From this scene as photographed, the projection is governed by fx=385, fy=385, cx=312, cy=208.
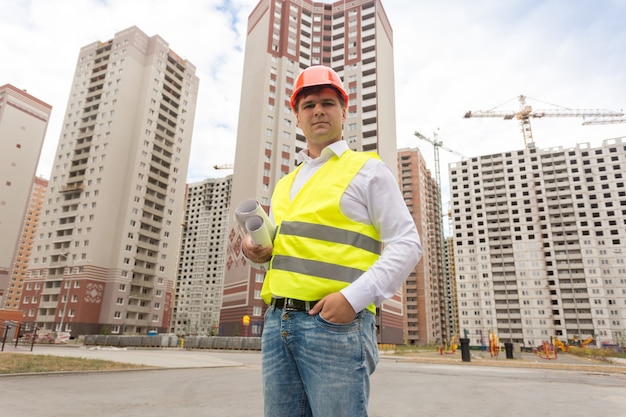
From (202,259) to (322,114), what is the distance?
428 feet

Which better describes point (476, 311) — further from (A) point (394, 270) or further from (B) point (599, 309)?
(A) point (394, 270)

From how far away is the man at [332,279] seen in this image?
1.51 metres

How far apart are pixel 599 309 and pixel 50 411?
102m

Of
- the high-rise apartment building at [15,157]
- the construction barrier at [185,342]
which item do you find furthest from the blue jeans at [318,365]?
the high-rise apartment building at [15,157]

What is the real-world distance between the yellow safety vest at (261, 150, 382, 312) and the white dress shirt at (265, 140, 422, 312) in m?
0.04

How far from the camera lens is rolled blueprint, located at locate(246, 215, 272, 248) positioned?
5.82 ft

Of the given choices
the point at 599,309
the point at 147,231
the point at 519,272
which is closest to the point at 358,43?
the point at 147,231

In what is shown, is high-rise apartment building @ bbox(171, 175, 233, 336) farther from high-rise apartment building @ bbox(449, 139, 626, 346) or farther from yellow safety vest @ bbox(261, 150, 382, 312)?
yellow safety vest @ bbox(261, 150, 382, 312)

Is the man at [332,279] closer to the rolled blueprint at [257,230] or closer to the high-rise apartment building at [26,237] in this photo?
the rolled blueprint at [257,230]

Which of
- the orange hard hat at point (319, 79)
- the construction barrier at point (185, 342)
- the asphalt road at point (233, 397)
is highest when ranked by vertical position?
the orange hard hat at point (319, 79)

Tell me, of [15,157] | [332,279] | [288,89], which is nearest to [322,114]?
[332,279]

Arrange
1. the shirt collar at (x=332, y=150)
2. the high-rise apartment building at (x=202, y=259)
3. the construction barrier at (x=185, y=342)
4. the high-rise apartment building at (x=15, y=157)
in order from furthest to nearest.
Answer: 1. the high-rise apartment building at (x=202, y=259)
2. the high-rise apartment building at (x=15, y=157)
3. the construction barrier at (x=185, y=342)
4. the shirt collar at (x=332, y=150)

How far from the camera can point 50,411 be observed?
16.6ft

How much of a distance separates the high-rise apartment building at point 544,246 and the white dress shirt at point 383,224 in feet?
318
